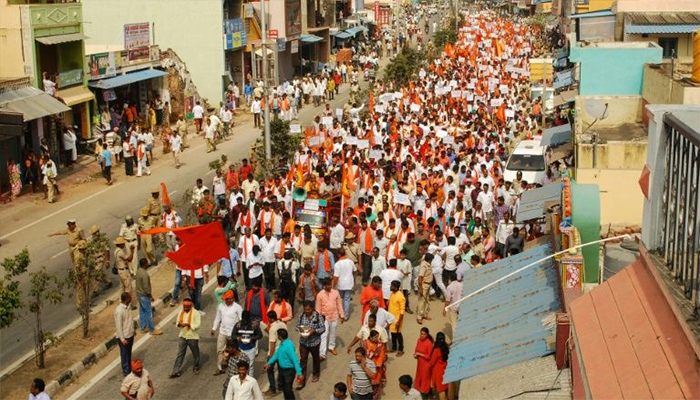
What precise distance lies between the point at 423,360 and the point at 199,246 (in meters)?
4.28

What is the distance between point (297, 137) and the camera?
89.3 feet

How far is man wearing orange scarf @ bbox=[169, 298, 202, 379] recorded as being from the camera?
1271cm

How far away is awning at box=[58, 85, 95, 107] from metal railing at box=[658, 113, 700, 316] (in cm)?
2523

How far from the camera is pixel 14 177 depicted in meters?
25.3

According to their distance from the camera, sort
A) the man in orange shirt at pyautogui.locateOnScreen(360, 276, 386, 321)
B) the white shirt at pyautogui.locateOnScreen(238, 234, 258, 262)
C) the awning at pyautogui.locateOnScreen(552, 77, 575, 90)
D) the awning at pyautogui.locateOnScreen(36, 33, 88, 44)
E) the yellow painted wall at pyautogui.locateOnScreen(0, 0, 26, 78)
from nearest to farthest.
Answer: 1. the man in orange shirt at pyautogui.locateOnScreen(360, 276, 386, 321)
2. the white shirt at pyautogui.locateOnScreen(238, 234, 258, 262)
3. the yellow painted wall at pyautogui.locateOnScreen(0, 0, 26, 78)
4. the awning at pyautogui.locateOnScreen(36, 33, 88, 44)
5. the awning at pyautogui.locateOnScreen(552, 77, 575, 90)

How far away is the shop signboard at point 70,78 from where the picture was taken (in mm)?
30344

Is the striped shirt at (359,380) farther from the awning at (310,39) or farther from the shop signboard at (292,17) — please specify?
the awning at (310,39)

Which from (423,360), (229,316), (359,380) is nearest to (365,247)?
(229,316)

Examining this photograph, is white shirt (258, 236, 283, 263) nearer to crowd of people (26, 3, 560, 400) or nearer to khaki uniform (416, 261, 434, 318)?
crowd of people (26, 3, 560, 400)

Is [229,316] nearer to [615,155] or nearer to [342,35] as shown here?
[615,155]

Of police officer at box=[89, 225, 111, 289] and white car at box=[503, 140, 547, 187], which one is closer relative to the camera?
police officer at box=[89, 225, 111, 289]

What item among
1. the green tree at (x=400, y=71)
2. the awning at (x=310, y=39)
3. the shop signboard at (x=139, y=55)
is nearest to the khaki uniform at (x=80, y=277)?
the shop signboard at (x=139, y=55)

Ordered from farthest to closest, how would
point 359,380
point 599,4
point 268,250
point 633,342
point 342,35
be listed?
1. point 342,35
2. point 599,4
3. point 268,250
4. point 359,380
5. point 633,342

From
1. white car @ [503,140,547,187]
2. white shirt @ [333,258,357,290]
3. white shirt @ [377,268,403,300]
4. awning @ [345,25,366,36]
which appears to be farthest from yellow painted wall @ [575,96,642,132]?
awning @ [345,25,366,36]
